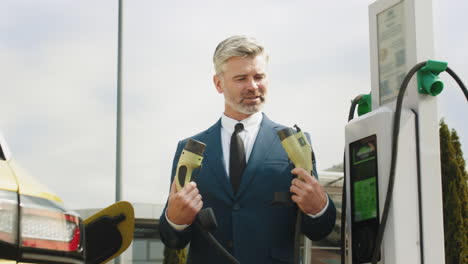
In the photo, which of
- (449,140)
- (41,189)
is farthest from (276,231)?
(449,140)

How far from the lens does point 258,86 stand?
3.44 m

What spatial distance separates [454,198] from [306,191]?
47.7ft

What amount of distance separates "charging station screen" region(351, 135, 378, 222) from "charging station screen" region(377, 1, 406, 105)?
23 cm

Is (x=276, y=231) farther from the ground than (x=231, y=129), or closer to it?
closer to it

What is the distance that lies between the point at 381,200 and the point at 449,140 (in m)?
14.8

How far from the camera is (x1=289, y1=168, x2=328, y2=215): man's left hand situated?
310 cm

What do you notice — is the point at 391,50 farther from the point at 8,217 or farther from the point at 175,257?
the point at 175,257

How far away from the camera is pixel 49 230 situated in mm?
2359

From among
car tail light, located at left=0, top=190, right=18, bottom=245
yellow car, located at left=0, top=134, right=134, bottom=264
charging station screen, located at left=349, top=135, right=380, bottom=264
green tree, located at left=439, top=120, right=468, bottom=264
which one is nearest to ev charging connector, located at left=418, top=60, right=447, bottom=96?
charging station screen, located at left=349, top=135, right=380, bottom=264

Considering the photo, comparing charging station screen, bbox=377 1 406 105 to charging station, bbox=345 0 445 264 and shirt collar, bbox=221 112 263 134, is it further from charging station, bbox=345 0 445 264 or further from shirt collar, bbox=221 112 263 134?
shirt collar, bbox=221 112 263 134

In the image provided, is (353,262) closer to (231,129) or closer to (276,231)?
(276,231)

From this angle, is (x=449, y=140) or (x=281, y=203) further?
(x=449, y=140)

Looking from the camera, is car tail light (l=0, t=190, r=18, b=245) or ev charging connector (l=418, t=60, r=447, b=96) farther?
ev charging connector (l=418, t=60, r=447, b=96)

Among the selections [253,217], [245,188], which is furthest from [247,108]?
[253,217]
